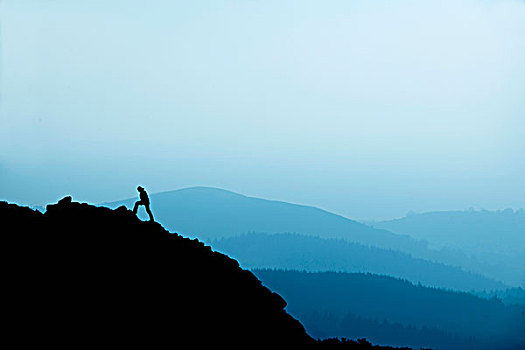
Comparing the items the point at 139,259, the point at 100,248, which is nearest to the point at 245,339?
the point at 139,259

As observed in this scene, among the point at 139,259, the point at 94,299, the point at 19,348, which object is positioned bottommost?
the point at 19,348

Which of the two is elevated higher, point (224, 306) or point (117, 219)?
point (117, 219)

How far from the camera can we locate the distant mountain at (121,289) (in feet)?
100

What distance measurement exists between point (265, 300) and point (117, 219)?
13097 mm

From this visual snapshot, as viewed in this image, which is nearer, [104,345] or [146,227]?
[104,345]

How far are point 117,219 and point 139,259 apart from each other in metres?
4.68

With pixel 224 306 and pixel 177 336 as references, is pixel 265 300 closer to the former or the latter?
pixel 224 306

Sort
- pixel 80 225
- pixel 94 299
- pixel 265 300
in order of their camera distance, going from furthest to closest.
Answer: pixel 265 300, pixel 80 225, pixel 94 299

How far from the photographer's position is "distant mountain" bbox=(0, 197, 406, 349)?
1206 inches

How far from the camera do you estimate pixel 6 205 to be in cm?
→ 4066

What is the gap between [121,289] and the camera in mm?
34062

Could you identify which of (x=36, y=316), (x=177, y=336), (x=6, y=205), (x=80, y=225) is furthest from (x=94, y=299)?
(x=6, y=205)

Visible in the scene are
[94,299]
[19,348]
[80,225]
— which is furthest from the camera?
[80,225]

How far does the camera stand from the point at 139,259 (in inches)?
1487
